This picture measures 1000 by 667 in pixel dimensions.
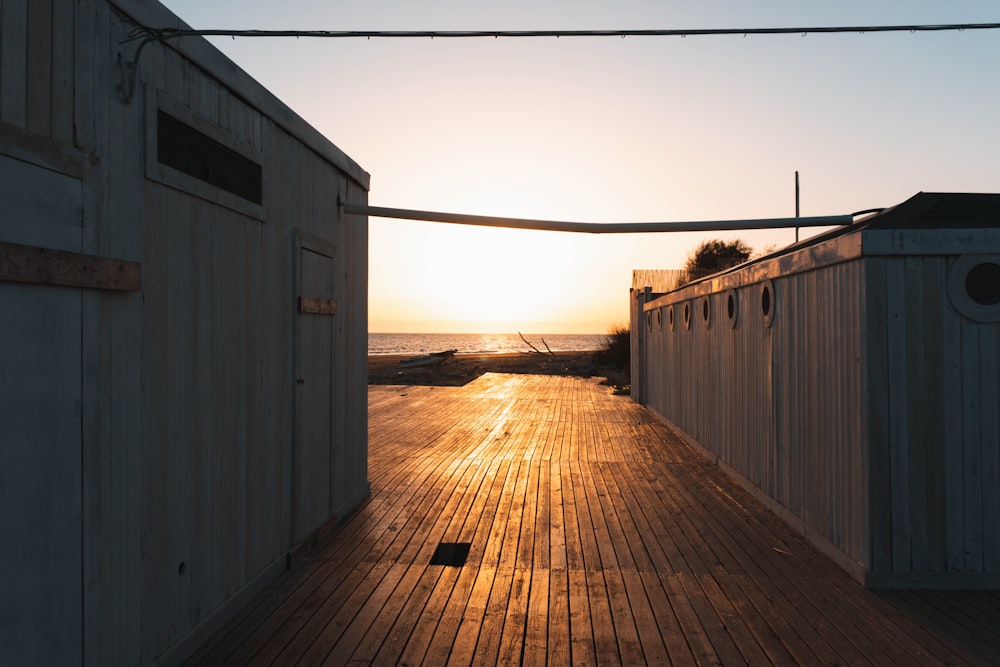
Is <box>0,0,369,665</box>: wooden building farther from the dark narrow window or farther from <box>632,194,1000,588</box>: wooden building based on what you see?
<box>632,194,1000,588</box>: wooden building

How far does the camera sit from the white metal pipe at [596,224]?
4723mm

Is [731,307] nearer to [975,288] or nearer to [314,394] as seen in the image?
[975,288]

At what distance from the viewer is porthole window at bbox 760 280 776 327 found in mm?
5095

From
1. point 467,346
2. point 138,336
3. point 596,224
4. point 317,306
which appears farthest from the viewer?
point 467,346

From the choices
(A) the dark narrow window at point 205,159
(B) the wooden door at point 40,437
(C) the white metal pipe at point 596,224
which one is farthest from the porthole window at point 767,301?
(B) the wooden door at point 40,437

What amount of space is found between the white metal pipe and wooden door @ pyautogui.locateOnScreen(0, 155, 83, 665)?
2.79 m

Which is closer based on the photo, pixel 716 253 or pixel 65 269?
pixel 65 269

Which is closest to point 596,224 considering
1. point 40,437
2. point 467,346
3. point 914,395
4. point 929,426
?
point 914,395

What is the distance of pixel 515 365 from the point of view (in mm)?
26922

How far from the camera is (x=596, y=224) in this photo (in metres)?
4.86

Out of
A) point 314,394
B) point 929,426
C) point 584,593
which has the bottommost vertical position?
point 584,593

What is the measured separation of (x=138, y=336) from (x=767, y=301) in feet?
15.4

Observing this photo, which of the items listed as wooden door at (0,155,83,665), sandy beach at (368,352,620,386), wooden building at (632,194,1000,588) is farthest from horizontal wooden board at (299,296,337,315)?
sandy beach at (368,352,620,386)

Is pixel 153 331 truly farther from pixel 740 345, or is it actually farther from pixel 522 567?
pixel 740 345
